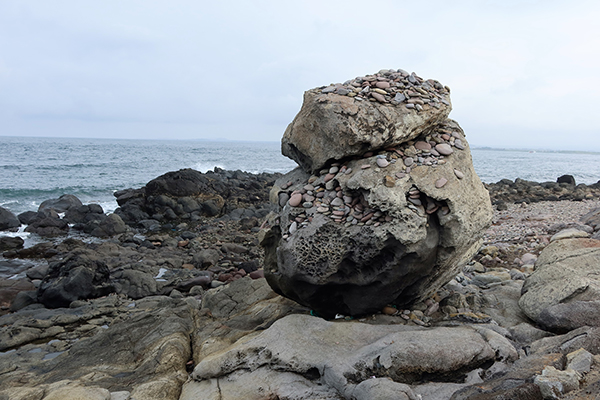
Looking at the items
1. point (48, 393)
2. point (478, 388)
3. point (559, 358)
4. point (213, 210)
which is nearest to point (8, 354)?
point (48, 393)

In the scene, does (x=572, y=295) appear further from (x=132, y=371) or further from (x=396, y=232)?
(x=132, y=371)

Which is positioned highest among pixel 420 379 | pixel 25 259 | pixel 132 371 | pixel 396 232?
pixel 396 232

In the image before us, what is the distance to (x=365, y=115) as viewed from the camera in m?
5.12

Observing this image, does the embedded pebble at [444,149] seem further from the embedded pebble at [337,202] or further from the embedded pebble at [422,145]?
the embedded pebble at [337,202]

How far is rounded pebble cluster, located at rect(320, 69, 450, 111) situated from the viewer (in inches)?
211

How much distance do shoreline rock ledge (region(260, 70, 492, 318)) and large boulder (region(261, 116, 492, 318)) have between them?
14mm

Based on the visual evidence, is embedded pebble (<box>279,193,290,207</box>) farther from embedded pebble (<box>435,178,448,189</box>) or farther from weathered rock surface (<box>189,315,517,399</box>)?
embedded pebble (<box>435,178,448,189</box>)

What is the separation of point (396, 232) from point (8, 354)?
22.8ft

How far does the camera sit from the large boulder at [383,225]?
16.3 ft

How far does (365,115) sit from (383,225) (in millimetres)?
1461

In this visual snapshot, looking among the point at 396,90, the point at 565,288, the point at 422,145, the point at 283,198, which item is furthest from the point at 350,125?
the point at 565,288

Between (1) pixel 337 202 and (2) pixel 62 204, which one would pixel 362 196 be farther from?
(2) pixel 62 204

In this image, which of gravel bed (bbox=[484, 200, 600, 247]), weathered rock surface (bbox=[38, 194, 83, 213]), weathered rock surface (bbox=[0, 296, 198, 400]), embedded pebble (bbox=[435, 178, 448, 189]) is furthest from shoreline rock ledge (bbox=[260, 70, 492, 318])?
weathered rock surface (bbox=[38, 194, 83, 213])

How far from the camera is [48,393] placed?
470 cm
